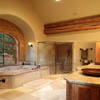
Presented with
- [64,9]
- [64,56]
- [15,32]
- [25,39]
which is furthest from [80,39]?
[15,32]

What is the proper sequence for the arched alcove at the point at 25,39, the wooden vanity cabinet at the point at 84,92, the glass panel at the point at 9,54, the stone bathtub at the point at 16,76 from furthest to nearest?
the arched alcove at the point at 25,39, the glass panel at the point at 9,54, the stone bathtub at the point at 16,76, the wooden vanity cabinet at the point at 84,92

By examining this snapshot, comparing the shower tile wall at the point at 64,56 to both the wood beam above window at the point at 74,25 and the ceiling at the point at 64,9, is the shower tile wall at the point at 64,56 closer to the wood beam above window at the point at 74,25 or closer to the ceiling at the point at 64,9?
the wood beam above window at the point at 74,25

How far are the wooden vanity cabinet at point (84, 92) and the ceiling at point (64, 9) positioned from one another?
4.08m

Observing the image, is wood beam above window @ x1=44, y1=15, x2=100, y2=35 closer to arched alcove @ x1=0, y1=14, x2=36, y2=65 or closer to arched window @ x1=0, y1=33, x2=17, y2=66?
arched alcove @ x1=0, y1=14, x2=36, y2=65

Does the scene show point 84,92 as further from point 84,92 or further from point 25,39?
point 25,39

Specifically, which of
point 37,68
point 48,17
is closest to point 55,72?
point 37,68

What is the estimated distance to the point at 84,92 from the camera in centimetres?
168

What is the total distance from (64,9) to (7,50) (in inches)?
147

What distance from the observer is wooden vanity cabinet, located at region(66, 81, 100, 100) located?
1612 millimetres

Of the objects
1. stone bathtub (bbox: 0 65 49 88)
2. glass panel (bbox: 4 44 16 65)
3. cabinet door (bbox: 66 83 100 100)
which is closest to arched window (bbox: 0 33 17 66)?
glass panel (bbox: 4 44 16 65)

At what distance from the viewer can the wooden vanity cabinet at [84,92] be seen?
1612 millimetres

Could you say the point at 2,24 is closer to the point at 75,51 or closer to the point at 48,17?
the point at 48,17

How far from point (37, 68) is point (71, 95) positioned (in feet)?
11.7

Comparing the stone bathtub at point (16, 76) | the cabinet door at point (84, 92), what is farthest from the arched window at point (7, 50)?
the cabinet door at point (84, 92)
